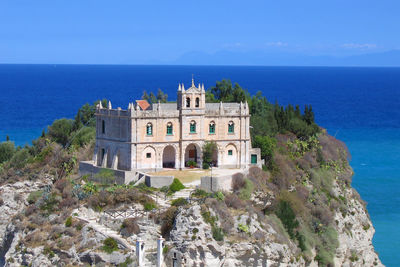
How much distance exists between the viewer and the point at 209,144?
61781mm

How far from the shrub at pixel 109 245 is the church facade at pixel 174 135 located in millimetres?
10929

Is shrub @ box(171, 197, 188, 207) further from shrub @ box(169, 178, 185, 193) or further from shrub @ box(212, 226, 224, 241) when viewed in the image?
shrub @ box(212, 226, 224, 241)

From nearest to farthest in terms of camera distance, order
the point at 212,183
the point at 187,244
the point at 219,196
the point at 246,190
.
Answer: the point at 187,244, the point at 219,196, the point at 212,183, the point at 246,190

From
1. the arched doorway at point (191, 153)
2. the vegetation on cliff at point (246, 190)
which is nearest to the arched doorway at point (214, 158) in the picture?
the vegetation on cliff at point (246, 190)

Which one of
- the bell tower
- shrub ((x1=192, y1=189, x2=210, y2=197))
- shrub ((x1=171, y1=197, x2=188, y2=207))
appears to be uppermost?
the bell tower

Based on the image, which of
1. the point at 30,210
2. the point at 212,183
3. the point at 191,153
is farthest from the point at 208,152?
the point at 30,210

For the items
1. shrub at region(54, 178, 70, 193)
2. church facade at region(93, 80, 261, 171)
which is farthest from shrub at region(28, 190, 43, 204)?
church facade at region(93, 80, 261, 171)

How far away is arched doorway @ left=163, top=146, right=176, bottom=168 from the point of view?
62.3 m

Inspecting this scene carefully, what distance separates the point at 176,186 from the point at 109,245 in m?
8.21

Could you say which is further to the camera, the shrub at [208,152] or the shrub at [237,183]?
the shrub at [208,152]

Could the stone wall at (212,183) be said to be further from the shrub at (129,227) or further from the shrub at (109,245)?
the shrub at (109,245)

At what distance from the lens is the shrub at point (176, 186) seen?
55.1 metres

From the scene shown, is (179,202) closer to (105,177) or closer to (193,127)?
(105,177)

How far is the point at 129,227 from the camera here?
50.5 m
